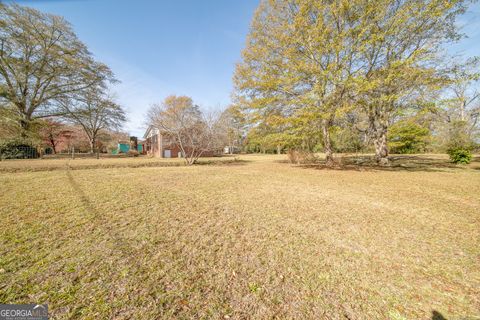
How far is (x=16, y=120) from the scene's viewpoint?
15172mm

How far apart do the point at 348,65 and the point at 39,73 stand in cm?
2564

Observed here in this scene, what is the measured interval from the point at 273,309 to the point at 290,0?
15104 millimetres

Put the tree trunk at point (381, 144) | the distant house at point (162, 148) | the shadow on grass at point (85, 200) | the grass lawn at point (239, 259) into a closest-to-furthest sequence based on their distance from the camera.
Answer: the grass lawn at point (239, 259) → the shadow on grass at point (85, 200) → the tree trunk at point (381, 144) → the distant house at point (162, 148)

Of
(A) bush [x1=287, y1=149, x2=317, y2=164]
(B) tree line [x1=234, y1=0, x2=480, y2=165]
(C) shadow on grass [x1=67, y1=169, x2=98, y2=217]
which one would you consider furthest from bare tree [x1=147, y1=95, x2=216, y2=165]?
(C) shadow on grass [x1=67, y1=169, x2=98, y2=217]

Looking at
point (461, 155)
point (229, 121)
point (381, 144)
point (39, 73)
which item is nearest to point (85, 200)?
Result: point (229, 121)

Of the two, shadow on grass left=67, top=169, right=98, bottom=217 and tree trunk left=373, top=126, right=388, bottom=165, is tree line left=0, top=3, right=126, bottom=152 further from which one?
tree trunk left=373, top=126, right=388, bottom=165

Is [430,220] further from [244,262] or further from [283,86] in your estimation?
[283,86]

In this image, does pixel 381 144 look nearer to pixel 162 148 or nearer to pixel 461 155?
pixel 461 155

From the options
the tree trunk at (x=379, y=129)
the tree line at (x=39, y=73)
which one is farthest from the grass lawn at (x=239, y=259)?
the tree line at (x=39, y=73)

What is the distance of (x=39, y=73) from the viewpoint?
15852 millimetres

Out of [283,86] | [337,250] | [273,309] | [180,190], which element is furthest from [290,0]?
[273,309]

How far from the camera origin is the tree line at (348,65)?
355 inches

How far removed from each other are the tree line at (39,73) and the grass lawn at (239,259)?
18.5m

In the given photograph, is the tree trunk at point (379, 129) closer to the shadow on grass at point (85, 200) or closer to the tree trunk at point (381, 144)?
the tree trunk at point (381, 144)
